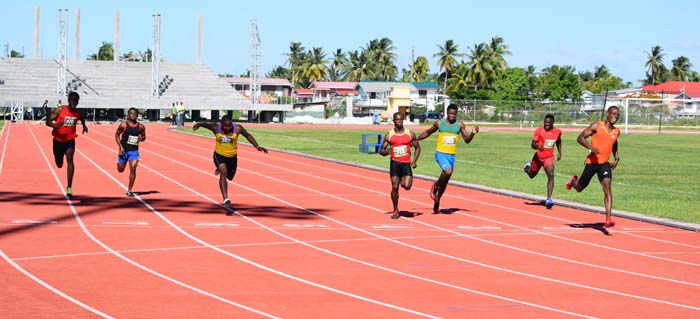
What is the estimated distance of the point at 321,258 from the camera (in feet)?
37.1

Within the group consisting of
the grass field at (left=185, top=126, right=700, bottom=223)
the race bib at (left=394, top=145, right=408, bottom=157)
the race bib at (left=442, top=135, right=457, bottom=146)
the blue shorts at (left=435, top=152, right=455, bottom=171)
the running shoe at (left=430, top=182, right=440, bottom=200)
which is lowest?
the grass field at (left=185, top=126, right=700, bottom=223)

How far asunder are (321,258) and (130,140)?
312 inches

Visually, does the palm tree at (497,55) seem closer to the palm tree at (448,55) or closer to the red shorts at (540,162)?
the palm tree at (448,55)

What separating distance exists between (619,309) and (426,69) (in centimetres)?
14790

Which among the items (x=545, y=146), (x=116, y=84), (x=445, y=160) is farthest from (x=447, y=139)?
(x=116, y=84)

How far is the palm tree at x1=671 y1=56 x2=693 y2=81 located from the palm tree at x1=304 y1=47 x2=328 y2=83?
57.3m

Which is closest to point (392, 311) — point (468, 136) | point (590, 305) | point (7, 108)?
point (590, 305)

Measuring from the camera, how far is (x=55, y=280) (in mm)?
9328

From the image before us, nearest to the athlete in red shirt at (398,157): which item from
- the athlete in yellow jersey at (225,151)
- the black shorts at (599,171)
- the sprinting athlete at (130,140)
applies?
the athlete in yellow jersey at (225,151)

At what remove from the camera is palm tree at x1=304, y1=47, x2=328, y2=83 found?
16362 centimetres

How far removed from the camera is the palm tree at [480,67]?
132m

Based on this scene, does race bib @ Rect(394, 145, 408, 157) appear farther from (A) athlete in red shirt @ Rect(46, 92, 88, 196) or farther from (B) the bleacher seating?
(B) the bleacher seating

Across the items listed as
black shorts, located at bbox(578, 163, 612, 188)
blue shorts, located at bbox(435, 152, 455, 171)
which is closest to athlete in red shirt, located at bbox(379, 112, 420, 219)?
blue shorts, located at bbox(435, 152, 455, 171)

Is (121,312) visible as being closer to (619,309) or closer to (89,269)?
(89,269)
